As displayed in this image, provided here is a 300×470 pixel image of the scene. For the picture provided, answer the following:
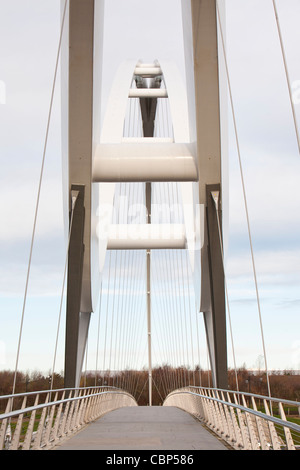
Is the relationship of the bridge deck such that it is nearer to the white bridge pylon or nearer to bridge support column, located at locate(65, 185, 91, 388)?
bridge support column, located at locate(65, 185, 91, 388)

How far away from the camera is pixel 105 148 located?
39.7ft

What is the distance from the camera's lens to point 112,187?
15859mm

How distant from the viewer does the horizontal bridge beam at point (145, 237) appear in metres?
18.9

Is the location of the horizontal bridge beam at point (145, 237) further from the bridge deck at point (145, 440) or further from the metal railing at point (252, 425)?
the bridge deck at point (145, 440)

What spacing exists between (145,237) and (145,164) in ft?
24.4

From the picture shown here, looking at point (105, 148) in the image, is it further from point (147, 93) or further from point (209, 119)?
point (147, 93)

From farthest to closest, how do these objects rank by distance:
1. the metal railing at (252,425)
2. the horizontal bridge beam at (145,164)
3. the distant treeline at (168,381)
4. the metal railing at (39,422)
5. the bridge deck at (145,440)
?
the distant treeline at (168,381) < the horizontal bridge beam at (145,164) < the bridge deck at (145,440) < the metal railing at (39,422) < the metal railing at (252,425)

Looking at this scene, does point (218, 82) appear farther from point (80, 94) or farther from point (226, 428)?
point (226, 428)

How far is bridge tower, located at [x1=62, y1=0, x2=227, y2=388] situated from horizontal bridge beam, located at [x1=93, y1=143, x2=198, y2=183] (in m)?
0.02

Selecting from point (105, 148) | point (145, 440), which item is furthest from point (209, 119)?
point (145, 440)

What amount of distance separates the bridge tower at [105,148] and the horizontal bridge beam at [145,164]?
0.02m

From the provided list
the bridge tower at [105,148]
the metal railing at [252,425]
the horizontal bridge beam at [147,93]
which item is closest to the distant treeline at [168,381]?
the metal railing at [252,425]

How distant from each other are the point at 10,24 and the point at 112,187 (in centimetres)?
644
